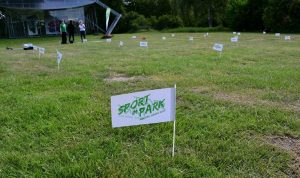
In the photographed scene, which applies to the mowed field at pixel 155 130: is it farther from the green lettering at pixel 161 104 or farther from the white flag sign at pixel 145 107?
the green lettering at pixel 161 104

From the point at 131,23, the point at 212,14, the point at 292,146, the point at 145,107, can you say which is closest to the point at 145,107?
the point at 145,107

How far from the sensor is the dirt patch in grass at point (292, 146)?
2.98 m

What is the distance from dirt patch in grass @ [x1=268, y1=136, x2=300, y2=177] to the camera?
9.77 feet

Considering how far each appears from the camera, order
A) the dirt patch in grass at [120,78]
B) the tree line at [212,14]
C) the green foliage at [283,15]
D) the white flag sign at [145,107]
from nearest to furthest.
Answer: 1. the white flag sign at [145,107]
2. the dirt patch in grass at [120,78]
3. the green foliage at [283,15]
4. the tree line at [212,14]

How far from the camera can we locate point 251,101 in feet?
16.2

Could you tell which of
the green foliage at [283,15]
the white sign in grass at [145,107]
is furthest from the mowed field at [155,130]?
the green foliage at [283,15]

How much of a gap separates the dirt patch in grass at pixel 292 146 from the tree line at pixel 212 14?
28854 mm

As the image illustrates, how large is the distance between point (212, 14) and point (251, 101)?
40.2m

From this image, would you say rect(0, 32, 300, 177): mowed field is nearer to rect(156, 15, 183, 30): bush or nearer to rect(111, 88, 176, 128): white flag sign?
rect(111, 88, 176, 128): white flag sign

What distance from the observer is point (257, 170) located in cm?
296

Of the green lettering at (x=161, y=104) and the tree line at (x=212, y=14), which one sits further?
the tree line at (x=212, y=14)

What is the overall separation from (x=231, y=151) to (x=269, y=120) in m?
1.03

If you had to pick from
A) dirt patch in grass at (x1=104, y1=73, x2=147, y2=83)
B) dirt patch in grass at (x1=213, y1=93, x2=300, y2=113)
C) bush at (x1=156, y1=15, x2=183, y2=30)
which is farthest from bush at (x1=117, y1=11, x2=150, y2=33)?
dirt patch in grass at (x1=213, y1=93, x2=300, y2=113)

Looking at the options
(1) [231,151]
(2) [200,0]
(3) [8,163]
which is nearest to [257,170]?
(1) [231,151]
